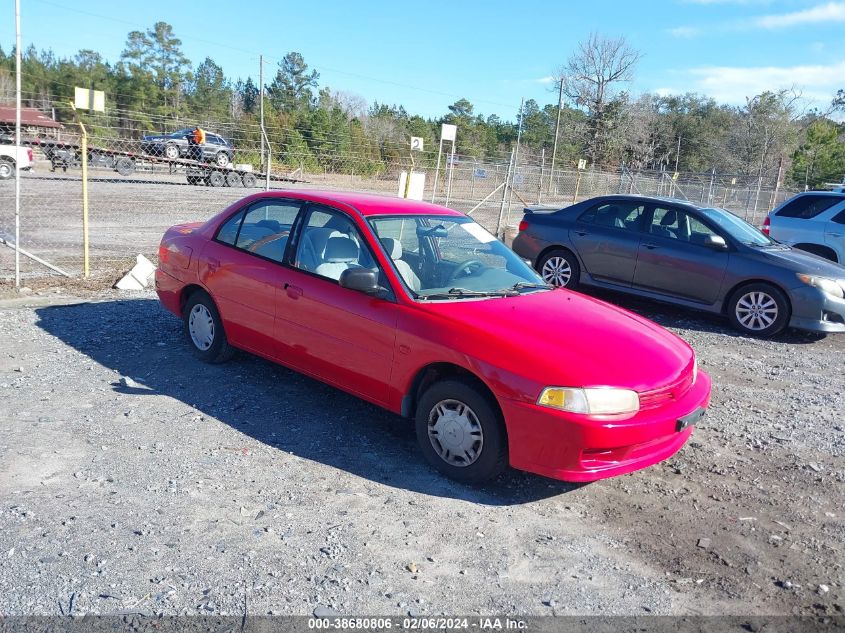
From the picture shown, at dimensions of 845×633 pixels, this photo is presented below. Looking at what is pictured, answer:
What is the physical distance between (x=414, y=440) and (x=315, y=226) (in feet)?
5.71

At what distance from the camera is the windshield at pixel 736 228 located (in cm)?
858

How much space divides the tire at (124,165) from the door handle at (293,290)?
2652 centimetres

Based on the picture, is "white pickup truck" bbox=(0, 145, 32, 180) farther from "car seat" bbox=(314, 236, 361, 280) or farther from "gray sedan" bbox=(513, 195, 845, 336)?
"car seat" bbox=(314, 236, 361, 280)

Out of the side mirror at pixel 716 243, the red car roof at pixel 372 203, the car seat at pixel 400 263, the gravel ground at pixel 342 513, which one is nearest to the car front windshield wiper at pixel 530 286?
the car seat at pixel 400 263

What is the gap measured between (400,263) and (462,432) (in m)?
1.29

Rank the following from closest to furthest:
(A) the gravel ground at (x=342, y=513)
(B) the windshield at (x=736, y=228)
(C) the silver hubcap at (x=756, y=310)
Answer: (A) the gravel ground at (x=342, y=513) → (C) the silver hubcap at (x=756, y=310) → (B) the windshield at (x=736, y=228)

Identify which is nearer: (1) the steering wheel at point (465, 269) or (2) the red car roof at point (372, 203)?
(1) the steering wheel at point (465, 269)

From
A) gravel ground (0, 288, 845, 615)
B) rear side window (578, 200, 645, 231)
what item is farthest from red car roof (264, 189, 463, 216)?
rear side window (578, 200, 645, 231)

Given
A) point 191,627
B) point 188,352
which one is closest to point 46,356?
point 188,352

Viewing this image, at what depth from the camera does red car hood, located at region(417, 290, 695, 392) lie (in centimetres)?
381

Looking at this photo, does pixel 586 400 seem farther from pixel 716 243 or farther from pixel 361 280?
pixel 716 243

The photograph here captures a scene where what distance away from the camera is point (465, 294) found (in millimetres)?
4586

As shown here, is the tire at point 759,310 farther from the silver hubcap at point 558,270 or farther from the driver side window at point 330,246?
the driver side window at point 330,246

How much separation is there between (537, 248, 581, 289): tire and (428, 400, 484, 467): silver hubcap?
571 centimetres
